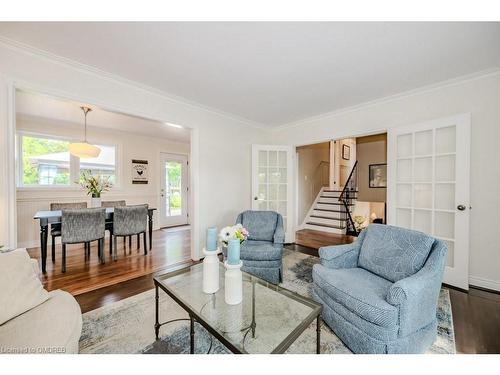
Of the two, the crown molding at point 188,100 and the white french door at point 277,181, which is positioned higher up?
the crown molding at point 188,100

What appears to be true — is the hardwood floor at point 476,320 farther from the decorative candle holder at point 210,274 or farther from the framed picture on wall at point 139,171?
the framed picture on wall at point 139,171

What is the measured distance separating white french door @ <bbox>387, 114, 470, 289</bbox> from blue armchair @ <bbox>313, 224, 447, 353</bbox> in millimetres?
1268

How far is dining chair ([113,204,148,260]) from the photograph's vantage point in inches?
129

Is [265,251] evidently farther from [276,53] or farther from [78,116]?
[78,116]

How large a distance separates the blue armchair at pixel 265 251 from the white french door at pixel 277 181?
129cm

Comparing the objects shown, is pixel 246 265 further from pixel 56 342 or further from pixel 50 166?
pixel 50 166

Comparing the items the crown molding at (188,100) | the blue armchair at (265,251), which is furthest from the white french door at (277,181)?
the blue armchair at (265,251)

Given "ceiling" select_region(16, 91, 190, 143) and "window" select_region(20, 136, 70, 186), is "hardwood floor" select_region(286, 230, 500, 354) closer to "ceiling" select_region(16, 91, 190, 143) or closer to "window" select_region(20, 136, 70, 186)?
"ceiling" select_region(16, 91, 190, 143)

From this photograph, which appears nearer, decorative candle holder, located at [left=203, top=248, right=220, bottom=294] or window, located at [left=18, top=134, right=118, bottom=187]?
decorative candle holder, located at [left=203, top=248, right=220, bottom=294]

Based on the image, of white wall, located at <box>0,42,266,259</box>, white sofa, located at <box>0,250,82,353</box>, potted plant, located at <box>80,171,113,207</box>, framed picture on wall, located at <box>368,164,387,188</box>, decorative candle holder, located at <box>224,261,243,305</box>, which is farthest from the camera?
framed picture on wall, located at <box>368,164,387,188</box>

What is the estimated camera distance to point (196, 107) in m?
3.34

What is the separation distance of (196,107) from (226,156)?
37.3 inches

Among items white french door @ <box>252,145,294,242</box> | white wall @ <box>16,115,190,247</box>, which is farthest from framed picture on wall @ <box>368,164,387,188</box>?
white wall @ <box>16,115,190,247</box>

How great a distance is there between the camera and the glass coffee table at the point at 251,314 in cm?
110
